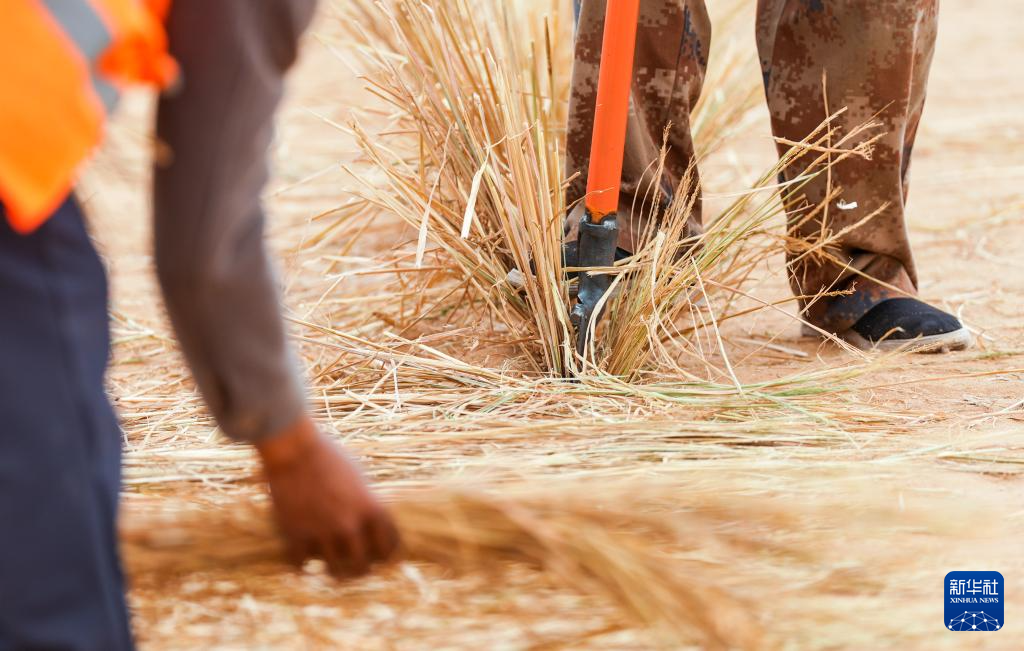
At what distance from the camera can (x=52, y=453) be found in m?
0.68

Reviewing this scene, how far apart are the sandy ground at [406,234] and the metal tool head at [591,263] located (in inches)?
11.7

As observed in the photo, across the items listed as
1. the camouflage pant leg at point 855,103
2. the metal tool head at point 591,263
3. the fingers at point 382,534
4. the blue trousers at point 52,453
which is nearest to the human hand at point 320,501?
the fingers at point 382,534

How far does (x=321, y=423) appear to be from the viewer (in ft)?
4.60

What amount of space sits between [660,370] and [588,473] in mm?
582

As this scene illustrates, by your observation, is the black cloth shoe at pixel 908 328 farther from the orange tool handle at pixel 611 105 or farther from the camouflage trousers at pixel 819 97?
the orange tool handle at pixel 611 105

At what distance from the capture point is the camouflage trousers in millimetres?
1790

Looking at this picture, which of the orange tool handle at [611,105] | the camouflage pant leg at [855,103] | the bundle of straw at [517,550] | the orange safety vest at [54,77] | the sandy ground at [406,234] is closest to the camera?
the orange safety vest at [54,77]

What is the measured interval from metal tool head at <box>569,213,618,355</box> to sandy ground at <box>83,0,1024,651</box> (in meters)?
0.30

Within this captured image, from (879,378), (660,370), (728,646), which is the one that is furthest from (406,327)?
(728,646)

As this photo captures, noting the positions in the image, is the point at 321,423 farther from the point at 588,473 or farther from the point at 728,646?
the point at 728,646

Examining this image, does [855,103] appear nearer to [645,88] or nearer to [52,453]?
[645,88]

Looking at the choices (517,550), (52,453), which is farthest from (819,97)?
(52,453)

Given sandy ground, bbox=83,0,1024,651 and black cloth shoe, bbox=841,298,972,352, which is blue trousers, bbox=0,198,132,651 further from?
black cloth shoe, bbox=841,298,972,352

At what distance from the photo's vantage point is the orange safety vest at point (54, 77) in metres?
0.58
